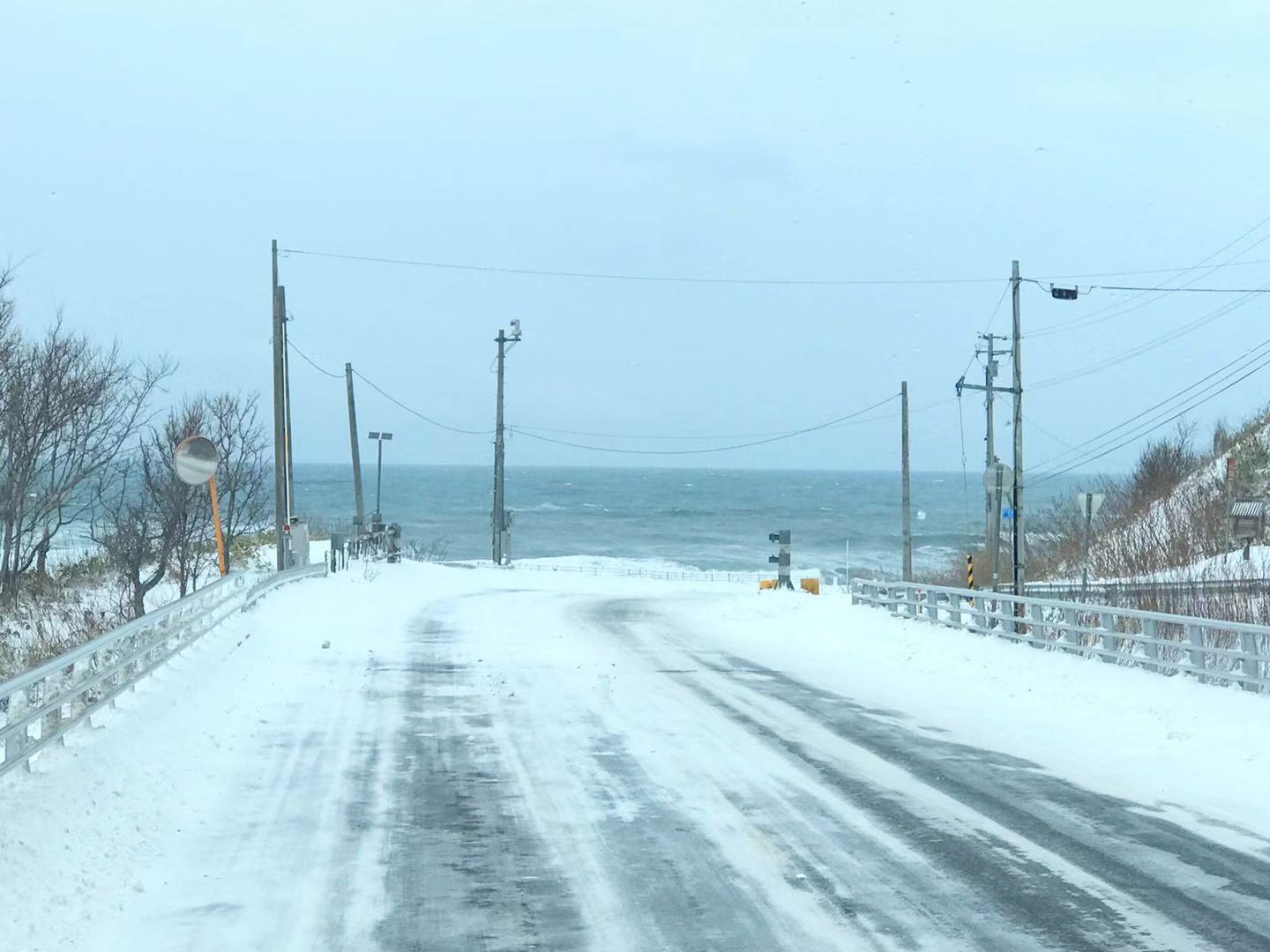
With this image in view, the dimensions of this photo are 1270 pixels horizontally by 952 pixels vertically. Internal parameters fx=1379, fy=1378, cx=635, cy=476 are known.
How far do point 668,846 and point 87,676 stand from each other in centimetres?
569

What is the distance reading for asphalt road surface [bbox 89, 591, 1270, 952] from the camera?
22.8 feet

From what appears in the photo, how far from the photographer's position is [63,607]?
33.3 metres

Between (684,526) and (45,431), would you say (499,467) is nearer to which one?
(45,431)

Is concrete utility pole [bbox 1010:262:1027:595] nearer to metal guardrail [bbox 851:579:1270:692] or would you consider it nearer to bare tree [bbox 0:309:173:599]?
metal guardrail [bbox 851:579:1270:692]

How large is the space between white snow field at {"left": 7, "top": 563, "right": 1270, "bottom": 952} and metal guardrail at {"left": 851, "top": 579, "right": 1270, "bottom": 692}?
48 cm

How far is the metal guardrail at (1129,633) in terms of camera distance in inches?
578

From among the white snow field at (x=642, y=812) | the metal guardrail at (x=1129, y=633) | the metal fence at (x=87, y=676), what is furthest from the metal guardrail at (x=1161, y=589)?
the metal fence at (x=87, y=676)

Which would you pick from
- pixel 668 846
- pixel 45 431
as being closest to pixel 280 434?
pixel 45 431

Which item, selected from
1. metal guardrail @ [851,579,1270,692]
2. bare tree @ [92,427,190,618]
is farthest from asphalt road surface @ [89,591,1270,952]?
bare tree @ [92,427,190,618]

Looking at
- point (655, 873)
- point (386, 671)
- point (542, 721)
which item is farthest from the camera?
point (386, 671)

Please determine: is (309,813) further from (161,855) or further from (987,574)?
(987,574)

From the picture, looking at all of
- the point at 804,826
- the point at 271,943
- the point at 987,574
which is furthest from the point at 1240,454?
the point at 271,943

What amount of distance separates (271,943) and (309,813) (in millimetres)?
2922

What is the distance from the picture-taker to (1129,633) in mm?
18734
